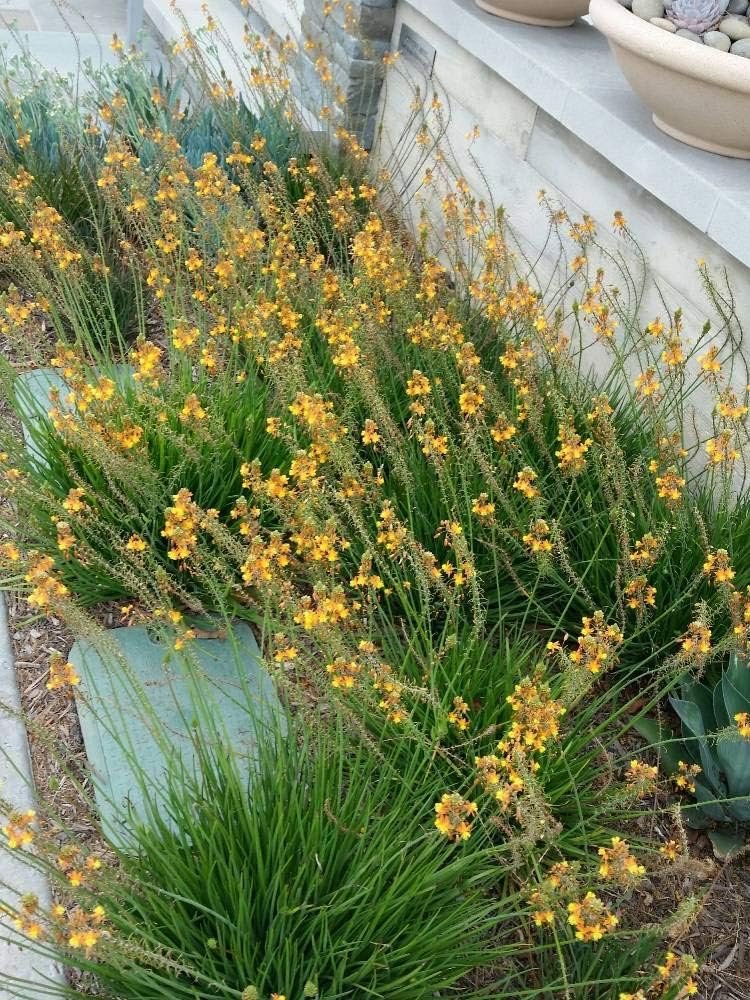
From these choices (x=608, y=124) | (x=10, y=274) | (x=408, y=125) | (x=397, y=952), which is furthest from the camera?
(x=408, y=125)

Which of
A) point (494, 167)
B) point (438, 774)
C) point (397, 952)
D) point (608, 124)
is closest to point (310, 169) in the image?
point (494, 167)

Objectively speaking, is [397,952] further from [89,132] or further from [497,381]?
[89,132]

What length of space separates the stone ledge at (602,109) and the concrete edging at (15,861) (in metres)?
2.22

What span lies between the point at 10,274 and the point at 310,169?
1.29 m

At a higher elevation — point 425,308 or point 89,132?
point 89,132

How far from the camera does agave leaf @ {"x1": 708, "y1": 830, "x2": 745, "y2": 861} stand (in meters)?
2.29

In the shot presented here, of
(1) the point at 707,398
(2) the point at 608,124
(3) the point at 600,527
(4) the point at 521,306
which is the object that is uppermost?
(2) the point at 608,124

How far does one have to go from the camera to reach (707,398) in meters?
3.03

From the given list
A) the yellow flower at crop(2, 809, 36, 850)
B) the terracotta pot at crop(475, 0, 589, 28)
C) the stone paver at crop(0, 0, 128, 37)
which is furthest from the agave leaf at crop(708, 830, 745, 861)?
the stone paver at crop(0, 0, 128, 37)

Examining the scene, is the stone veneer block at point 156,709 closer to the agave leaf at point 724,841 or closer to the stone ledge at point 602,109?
the agave leaf at point 724,841

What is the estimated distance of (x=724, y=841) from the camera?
7.57 feet

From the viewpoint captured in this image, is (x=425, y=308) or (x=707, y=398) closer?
(x=707, y=398)

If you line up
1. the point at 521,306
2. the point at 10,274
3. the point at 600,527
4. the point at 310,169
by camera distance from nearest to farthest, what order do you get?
the point at 600,527
the point at 521,306
the point at 310,169
the point at 10,274

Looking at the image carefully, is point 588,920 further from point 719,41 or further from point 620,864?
point 719,41
